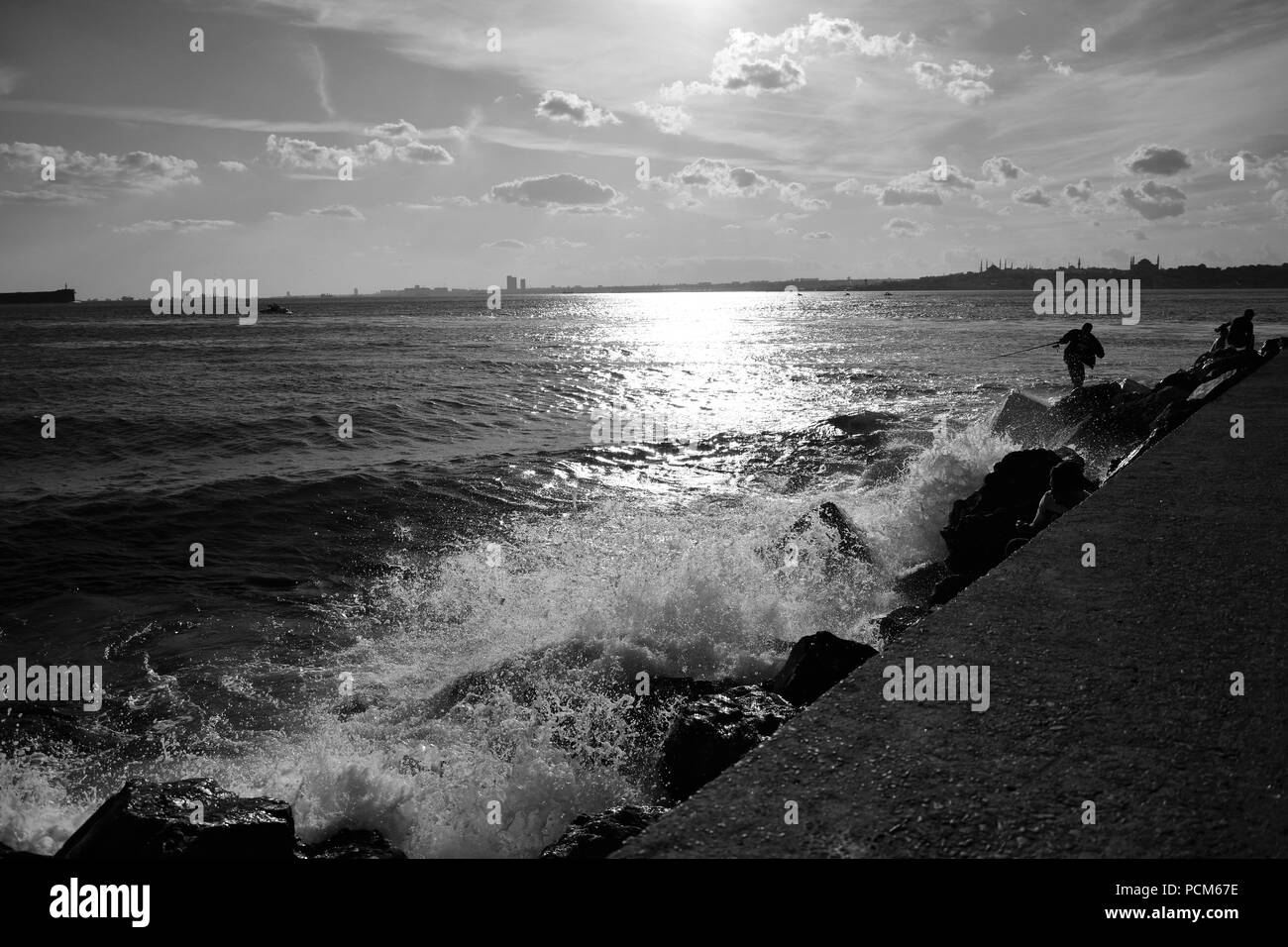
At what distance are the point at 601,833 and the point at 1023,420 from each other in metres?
13.7

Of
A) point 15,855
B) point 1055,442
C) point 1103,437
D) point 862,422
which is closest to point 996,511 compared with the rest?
point 1103,437

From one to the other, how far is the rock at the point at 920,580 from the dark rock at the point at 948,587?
2.84 ft

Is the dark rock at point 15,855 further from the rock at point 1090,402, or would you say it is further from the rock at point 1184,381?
the rock at point 1184,381

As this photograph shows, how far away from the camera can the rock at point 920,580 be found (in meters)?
7.73

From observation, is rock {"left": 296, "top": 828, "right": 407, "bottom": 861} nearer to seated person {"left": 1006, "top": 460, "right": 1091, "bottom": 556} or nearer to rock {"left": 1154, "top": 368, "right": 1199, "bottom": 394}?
seated person {"left": 1006, "top": 460, "right": 1091, "bottom": 556}

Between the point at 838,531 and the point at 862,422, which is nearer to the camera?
the point at 838,531

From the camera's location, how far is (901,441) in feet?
52.7

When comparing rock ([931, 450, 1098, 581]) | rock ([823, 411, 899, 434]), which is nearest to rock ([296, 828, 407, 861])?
rock ([931, 450, 1098, 581])

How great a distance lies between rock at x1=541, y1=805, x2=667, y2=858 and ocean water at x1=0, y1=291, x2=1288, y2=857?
38.8 inches

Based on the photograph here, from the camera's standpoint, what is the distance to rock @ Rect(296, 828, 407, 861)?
12.6 feet

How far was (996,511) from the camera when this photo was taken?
26.2ft

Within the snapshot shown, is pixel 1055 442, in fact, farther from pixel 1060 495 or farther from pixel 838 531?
pixel 1060 495
